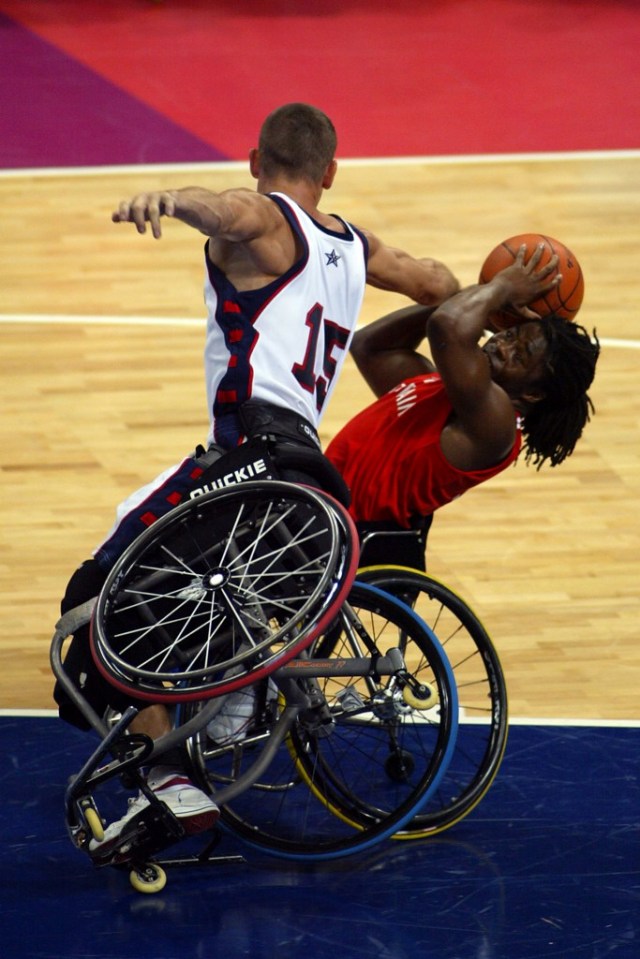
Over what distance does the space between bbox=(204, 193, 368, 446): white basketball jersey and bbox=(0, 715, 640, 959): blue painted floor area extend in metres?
1.27

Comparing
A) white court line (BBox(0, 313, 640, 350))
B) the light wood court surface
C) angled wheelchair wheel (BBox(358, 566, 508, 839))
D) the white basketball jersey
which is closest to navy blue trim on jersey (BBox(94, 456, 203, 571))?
the white basketball jersey

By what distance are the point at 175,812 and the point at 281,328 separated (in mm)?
1356

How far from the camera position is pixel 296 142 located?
470 centimetres

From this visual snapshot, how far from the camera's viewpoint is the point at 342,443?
5.34 metres

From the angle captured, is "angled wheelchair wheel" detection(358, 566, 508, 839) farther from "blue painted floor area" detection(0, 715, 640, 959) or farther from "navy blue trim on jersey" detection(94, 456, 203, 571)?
"navy blue trim on jersey" detection(94, 456, 203, 571)

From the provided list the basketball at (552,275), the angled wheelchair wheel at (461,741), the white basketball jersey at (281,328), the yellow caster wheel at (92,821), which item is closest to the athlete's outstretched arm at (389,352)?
the basketball at (552,275)

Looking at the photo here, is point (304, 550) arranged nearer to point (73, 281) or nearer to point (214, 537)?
point (214, 537)

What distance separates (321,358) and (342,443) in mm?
627

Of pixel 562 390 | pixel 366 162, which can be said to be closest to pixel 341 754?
pixel 562 390

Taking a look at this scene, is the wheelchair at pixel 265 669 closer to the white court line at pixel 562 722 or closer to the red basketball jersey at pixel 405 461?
the red basketball jersey at pixel 405 461

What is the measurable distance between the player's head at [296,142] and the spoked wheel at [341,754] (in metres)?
1.21

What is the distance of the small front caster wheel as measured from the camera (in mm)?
4535

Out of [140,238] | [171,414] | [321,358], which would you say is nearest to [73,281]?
[140,238]

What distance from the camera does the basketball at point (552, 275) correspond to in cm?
499
